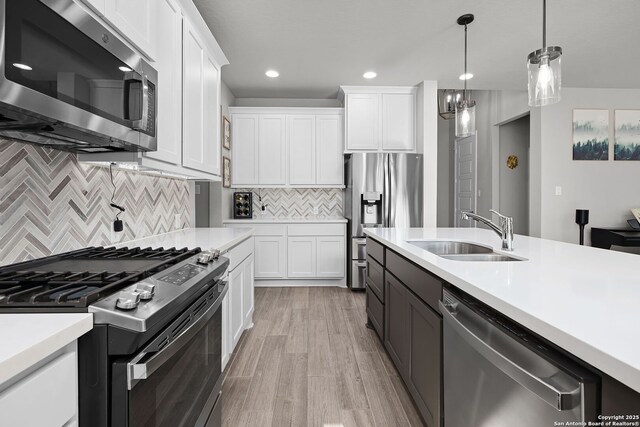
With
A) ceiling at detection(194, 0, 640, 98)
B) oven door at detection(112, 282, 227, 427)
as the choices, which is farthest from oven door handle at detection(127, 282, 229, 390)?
ceiling at detection(194, 0, 640, 98)

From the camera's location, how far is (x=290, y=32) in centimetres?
312

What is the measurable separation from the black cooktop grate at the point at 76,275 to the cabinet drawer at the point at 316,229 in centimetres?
287

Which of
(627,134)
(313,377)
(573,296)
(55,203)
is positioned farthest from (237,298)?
(627,134)

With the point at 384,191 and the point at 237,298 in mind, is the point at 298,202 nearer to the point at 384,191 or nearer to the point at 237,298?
the point at 384,191

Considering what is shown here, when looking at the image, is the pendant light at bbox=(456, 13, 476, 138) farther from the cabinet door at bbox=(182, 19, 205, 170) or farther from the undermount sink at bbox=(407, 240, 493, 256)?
the cabinet door at bbox=(182, 19, 205, 170)

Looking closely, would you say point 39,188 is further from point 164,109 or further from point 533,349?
point 533,349

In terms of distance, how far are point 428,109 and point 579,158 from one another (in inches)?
92.7

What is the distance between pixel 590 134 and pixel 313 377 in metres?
5.12

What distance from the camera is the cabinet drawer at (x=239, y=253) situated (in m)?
2.23

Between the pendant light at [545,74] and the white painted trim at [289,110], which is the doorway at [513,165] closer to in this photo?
the white painted trim at [289,110]

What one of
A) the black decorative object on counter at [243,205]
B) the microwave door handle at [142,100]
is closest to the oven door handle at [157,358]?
the microwave door handle at [142,100]

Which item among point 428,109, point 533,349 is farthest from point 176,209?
point 428,109

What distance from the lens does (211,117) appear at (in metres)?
2.71

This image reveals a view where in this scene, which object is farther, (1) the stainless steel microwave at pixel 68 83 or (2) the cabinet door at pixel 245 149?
(2) the cabinet door at pixel 245 149
